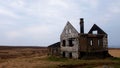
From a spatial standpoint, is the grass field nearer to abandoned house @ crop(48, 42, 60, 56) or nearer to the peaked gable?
the peaked gable

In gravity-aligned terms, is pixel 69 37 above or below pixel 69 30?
below

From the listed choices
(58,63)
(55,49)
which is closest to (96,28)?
(55,49)

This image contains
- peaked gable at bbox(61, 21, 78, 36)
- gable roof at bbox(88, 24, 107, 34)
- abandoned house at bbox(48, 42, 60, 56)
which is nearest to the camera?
peaked gable at bbox(61, 21, 78, 36)

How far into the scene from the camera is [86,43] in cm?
4619

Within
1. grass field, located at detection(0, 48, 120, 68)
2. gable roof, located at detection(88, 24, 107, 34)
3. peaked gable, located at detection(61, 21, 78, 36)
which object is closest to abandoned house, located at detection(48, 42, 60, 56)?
peaked gable, located at detection(61, 21, 78, 36)

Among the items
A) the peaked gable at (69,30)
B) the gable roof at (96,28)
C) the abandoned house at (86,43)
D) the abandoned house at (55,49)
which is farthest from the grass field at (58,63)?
the abandoned house at (55,49)

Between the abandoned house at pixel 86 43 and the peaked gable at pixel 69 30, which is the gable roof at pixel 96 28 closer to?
the abandoned house at pixel 86 43

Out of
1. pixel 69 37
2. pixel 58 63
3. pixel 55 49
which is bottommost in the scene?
pixel 58 63

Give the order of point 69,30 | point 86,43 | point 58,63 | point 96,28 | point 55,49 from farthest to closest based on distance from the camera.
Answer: point 55,49, point 69,30, point 96,28, point 86,43, point 58,63


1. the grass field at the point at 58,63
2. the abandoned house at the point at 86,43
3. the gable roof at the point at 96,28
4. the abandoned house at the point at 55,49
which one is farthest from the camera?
the abandoned house at the point at 55,49

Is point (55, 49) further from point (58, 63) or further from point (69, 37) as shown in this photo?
point (58, 63)

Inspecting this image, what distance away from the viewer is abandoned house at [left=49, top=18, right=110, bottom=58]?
46.1m

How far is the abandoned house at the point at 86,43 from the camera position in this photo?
46.1 m

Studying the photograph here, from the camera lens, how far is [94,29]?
48.8 meters
